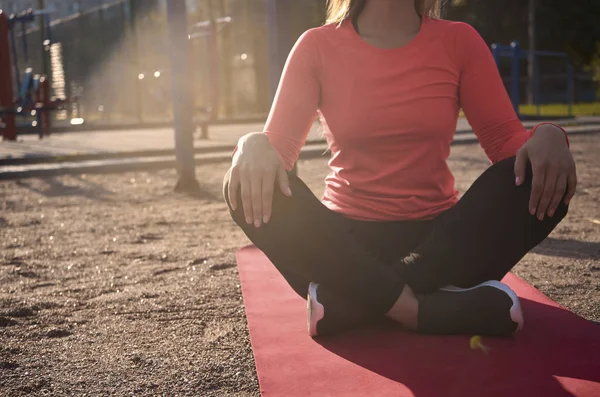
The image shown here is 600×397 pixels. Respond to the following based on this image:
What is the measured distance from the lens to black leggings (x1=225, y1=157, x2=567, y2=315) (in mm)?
1478

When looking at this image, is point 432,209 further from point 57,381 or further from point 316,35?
point 57,381

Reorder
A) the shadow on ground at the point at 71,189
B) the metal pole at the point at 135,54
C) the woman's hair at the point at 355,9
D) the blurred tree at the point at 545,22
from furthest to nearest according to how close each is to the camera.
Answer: the blurred tree at the point at 545,22 < the metal pole at the point at 135,54 < the shadow on ground at the point at 71,189 < the woman's hair at the point at 355,9

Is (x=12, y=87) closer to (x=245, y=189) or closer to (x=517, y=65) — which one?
(x=517, y=65)

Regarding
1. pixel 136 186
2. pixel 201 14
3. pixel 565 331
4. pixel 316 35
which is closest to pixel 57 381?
pixel 316 35

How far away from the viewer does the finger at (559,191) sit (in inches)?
55.3

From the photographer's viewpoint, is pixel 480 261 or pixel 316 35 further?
pixel 316 35

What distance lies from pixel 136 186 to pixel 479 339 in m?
3.53

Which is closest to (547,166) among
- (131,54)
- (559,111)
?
(131,54)

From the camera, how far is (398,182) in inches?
66.1

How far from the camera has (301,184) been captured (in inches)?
60.4

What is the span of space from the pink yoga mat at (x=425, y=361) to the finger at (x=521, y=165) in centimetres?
36

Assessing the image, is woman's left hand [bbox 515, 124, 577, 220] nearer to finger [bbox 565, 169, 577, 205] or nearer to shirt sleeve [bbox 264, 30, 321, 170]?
finger [bbox 565, 169, 577, 205]

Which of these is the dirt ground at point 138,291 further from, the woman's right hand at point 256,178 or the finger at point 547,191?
the finger at point 547,191

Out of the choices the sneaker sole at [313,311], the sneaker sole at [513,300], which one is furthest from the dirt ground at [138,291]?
the sneaker sole at [513,300]
